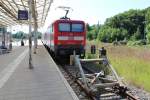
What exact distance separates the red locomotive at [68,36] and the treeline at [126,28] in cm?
6875

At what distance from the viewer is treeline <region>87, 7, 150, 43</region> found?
98.1 meters

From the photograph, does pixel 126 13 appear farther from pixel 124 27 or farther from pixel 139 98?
pixel 139 98

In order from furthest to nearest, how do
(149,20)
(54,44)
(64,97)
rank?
(149,20)
(54,44)
(64,97)

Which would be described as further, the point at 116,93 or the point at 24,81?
the point at 116,93

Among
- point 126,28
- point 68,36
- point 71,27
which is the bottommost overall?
point 68,36

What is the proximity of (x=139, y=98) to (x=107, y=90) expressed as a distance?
7.17 feet

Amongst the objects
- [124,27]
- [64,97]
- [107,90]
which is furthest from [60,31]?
[124,27]

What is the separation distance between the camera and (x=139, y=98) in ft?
41.0

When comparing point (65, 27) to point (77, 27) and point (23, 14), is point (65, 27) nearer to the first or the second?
point (77, 27)

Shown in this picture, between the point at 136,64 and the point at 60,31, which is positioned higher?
the point at 60,31

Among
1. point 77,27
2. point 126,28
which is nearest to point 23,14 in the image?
point 77,27

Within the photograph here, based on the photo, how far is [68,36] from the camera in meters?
25.6

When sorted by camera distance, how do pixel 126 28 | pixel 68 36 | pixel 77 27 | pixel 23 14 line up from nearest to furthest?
1. pixel 23 14
2. pixel 68 36
3. pixel 77 27
4. pixel 126 28

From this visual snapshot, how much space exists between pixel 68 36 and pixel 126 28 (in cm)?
8194
